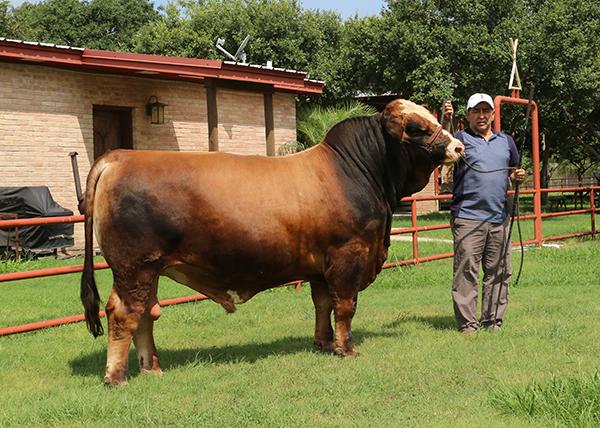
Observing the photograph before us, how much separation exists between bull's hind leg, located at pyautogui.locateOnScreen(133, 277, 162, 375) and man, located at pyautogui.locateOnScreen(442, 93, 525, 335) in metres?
2.65

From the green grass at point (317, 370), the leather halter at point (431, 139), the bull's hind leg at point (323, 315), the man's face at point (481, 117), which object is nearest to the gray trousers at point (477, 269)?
the green grass at point (317, 370)

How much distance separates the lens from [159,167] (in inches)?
204

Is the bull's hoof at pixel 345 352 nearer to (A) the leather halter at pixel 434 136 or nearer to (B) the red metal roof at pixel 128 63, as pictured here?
(A) the leather halter at pixel 434 136

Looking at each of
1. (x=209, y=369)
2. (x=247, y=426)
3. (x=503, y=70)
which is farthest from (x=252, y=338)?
(x=503, y=70)

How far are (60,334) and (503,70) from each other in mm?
18617

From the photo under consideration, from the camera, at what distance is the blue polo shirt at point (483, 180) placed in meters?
6.50

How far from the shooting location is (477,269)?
6.58 m

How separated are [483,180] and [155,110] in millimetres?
10271

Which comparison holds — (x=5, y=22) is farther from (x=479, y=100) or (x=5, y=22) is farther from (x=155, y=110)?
(x=479, y=100)

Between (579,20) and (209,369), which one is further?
(579,20)

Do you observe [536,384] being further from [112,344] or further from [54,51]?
[54,51]

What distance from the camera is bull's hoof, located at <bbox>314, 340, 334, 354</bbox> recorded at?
601 cm

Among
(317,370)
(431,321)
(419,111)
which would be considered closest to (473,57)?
(431,321)

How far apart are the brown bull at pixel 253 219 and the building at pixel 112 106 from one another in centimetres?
926
